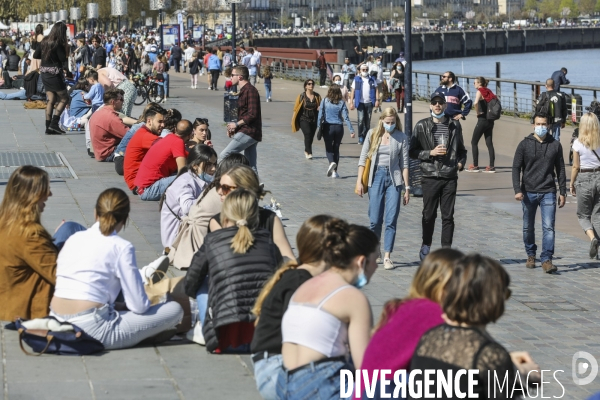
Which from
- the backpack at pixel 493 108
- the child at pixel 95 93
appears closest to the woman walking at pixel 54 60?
the child at pixel 95 93

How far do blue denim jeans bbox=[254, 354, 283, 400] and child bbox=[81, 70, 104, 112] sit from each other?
14151 mm

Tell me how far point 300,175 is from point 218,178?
30.2 ft

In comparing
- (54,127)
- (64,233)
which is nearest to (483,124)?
(54,127)

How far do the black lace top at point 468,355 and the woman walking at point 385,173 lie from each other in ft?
22.7

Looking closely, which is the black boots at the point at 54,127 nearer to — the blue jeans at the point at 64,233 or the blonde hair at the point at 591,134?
the blonde hair at the point at 591,134

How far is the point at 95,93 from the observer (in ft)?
61.9

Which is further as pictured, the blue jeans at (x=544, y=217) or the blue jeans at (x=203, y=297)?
the blue jeans at (x=544, y=217)

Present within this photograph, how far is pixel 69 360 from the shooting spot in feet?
21.9

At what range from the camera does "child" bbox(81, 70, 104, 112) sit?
1880 centimetres

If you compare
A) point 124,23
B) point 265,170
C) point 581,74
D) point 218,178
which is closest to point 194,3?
point 124,23

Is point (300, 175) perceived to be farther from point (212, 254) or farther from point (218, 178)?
point (212, 254)

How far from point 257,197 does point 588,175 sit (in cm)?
537

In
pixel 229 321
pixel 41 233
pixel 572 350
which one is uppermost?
pixel 41 233

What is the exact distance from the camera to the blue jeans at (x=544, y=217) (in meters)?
10.9
